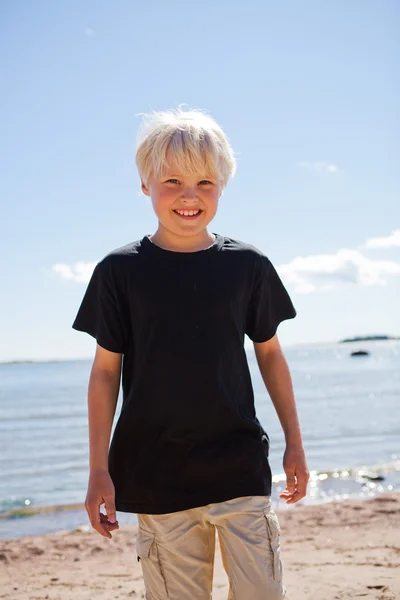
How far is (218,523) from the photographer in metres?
2.38

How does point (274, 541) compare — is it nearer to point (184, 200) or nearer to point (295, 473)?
point (295, 473)

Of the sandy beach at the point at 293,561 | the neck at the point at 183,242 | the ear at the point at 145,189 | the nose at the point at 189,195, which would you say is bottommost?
the sandy beach at the point at 293,561

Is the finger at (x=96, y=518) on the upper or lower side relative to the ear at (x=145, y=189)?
lower

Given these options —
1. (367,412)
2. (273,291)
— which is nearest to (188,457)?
(273,291)

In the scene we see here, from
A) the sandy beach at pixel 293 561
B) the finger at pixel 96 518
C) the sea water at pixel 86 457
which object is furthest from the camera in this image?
the sea water at pixel 86 457

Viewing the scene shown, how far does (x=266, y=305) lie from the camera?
2.72 m

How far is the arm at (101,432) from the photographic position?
2.33 m

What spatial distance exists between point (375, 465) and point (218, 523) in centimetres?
961

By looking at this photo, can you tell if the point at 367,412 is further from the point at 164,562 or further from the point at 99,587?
the point at 164,562

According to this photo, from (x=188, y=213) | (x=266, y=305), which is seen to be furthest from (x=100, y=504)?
(x=188, y=213)

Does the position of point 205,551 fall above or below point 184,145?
below

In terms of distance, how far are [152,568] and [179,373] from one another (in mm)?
658

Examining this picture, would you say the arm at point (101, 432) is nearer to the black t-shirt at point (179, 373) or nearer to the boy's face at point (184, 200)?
the black t-shirt at point (179, 373)

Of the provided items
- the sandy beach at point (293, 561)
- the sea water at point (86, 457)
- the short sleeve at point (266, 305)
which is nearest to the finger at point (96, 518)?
the short sleeve at point (266, 305)
